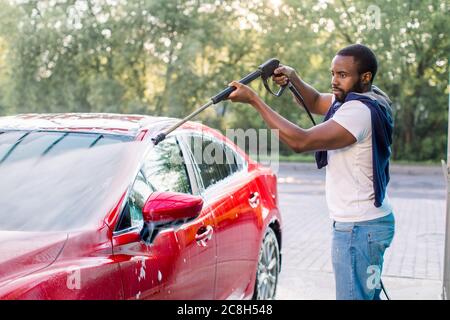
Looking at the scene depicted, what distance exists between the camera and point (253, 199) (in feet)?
14.7

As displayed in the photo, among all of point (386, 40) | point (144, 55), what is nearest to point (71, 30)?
point (144, 55)

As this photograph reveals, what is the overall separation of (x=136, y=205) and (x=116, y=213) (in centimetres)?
22

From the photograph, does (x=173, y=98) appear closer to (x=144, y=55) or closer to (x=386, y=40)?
(x=144, y=55)

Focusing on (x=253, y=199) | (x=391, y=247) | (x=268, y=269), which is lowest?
(x=391, y=247)

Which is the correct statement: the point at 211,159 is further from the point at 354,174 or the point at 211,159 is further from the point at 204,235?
the point at 354,174

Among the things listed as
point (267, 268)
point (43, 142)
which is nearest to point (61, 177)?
point (43, 142)

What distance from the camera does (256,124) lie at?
2498 cm

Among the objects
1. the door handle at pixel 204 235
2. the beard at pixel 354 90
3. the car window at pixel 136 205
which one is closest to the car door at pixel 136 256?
the car window at pixel 136 205

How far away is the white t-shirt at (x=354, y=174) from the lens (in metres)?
2.87

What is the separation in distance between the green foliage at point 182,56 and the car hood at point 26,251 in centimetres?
1897

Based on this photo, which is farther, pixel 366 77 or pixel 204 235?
pixel 204 235

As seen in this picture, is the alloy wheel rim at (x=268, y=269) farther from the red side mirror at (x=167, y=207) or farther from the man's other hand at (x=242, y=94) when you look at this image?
the man's other hand at (x=242, y=94)
